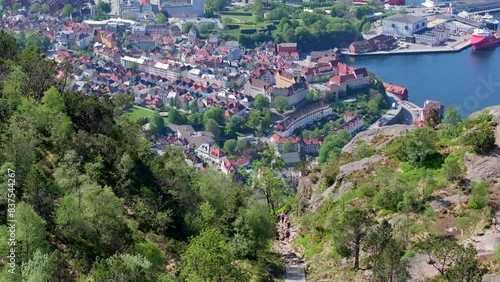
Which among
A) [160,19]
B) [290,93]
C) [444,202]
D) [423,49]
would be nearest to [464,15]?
[423,49]

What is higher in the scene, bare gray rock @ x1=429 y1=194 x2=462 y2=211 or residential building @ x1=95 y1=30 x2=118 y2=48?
bare gray rock @ x1=429 y1=194 x2=462 y2=211

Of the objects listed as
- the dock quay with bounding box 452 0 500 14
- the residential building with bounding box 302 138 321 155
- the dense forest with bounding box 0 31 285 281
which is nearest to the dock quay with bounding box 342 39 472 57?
the dock quay with bounding box 452 0 500 14

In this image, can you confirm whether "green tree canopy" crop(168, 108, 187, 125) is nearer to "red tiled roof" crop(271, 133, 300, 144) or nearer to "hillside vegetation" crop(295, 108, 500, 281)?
"red tiled roof" crop(271, 133, 300, 144)

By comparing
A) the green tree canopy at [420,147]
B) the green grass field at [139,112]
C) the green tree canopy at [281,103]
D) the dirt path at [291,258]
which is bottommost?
the green grass field at [139,112]

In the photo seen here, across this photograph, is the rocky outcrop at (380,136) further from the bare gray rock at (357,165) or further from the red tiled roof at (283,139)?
the red tiled roof at (283,139)

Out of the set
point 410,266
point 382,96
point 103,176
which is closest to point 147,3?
point 382,96

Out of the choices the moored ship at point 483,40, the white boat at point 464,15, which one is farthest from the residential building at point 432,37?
the white boat at point 464,15

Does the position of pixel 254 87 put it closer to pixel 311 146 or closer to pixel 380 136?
pixel 311 146
